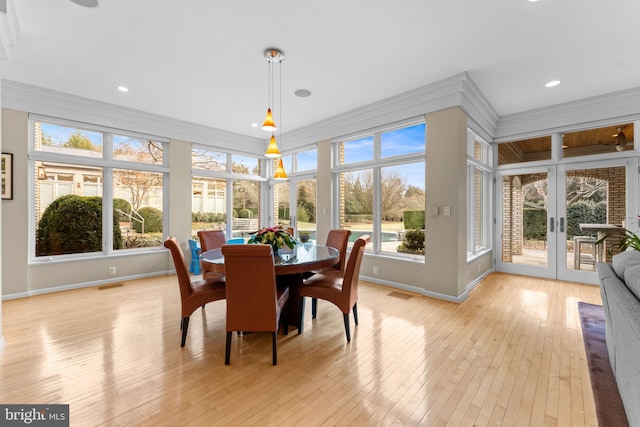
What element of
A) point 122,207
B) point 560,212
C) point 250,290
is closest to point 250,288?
point 250,290

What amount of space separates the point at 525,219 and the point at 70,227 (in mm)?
7754

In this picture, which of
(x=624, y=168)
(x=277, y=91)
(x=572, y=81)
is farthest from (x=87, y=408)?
(x=624, y=168)

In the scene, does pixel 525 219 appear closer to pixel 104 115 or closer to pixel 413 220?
pixel 413 220

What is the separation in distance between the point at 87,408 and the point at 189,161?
4.58 m

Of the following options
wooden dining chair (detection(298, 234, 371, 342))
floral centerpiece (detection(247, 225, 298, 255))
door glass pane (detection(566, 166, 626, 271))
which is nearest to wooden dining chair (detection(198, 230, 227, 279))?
floral centerpiece (detection(247, 225, 298, 255))

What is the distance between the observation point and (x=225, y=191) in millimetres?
6277

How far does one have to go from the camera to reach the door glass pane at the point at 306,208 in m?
5.93

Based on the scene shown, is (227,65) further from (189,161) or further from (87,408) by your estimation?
(87,408)

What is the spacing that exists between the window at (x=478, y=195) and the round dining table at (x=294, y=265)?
111 inches

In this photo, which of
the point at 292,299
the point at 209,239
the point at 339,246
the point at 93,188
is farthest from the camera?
the point at 93,188

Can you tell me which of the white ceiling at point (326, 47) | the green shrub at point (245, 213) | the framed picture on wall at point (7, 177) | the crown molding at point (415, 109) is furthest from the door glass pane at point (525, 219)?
the framed picture on wall at point (7, 177)

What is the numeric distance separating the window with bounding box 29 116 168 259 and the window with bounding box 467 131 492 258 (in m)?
5.48

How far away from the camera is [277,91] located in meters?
4.05

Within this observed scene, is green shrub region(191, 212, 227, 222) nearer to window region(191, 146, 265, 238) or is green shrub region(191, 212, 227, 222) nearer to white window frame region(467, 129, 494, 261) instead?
window region(191, 146, 265, 238)
